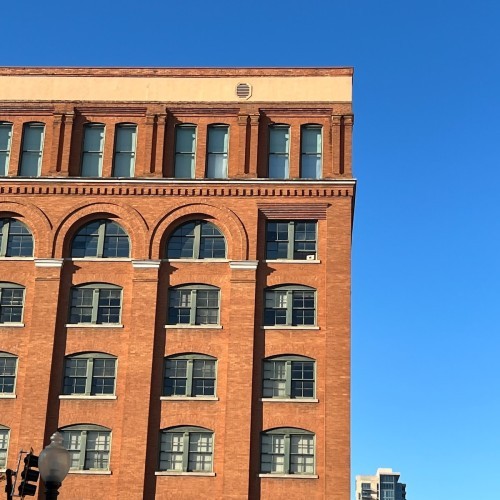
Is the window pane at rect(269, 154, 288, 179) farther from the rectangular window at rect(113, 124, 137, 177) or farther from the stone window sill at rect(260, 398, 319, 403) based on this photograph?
the stone window sill at rect(260, 398, 319, 403)

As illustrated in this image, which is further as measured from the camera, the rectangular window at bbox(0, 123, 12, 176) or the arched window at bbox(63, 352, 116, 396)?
the rectangular window at bbox(0, 123, 12, 176)

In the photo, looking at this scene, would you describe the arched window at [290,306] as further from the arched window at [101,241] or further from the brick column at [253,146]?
the arched window at [101,241]

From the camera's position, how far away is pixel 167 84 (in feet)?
158

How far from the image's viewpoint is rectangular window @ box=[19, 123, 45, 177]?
47344 millimetres

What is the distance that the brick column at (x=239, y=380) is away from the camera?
1633 inches

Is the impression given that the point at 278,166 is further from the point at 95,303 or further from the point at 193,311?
the point at 95,303

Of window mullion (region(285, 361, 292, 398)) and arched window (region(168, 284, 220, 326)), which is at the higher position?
arched window (region(168, 284, 220, 326))

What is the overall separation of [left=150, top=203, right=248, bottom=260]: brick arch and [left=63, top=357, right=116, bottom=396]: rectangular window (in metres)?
5.44

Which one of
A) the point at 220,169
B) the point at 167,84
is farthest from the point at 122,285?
the point at 167,84

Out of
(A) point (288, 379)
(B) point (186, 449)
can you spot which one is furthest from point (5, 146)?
(A) point (288, 379)

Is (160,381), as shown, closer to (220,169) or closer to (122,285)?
(122,285)

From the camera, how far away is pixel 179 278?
4488 centimetres

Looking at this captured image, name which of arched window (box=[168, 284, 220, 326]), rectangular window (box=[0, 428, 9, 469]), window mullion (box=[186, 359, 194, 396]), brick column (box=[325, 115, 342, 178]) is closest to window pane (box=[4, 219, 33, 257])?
arched window (box=[168, 284, 220, 326])

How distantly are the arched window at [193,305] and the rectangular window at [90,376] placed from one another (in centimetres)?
344
